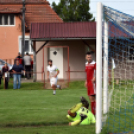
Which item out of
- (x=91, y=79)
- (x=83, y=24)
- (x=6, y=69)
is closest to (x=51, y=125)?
(x=91, y=79)

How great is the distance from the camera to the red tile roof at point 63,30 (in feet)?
73.9

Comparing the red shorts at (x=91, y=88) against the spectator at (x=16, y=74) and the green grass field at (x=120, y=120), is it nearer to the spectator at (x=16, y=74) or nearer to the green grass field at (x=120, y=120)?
the green grass field at (x=120, y=120)

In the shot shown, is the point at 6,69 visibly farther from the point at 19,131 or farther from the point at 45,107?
the point at 19,131

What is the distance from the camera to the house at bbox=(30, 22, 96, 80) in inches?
886

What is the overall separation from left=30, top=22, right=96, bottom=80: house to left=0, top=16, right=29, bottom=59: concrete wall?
8645 mm

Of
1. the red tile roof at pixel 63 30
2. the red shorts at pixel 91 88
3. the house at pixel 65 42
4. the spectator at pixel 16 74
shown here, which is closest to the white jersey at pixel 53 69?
the spectator at pixel 16 74

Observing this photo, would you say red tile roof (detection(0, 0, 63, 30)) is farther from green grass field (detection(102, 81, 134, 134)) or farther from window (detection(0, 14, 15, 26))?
green grass field (detection(102, 81, 134, 134))

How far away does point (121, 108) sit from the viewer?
10742mm

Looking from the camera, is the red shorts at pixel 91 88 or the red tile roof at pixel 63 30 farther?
the red tile roof at pixel 63 30

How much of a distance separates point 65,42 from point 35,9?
44.3ft

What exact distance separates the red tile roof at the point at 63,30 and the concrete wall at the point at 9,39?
1092 cm

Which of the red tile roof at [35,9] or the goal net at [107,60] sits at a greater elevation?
the red tile roof at [35,9]

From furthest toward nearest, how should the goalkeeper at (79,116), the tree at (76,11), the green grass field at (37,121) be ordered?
the tree at (76,11)
the goalkeeper at (79,116)
the green grass field at (37,121)

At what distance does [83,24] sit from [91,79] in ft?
48.1
